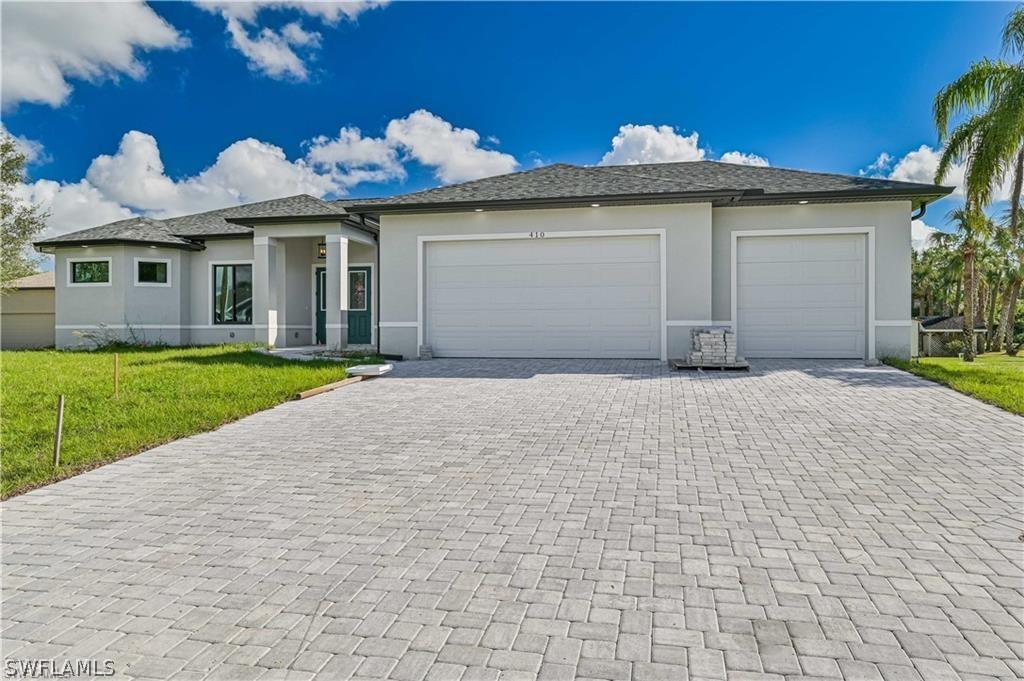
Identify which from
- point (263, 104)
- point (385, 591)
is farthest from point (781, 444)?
point (263, 104)

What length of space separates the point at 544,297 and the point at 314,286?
29.0 ft

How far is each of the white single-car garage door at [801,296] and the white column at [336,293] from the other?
10.4 m

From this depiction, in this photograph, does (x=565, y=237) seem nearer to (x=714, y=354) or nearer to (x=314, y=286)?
(x=714, y=354)

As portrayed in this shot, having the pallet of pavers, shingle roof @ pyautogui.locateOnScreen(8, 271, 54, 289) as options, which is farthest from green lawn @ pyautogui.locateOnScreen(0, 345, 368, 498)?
shingle roof @ pyautogui.locateOnScreen(8, 271, 54, 289)

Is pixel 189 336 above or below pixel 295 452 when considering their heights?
above

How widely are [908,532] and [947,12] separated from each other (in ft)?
47.2

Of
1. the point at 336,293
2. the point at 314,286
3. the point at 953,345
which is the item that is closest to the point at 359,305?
the point at 314,286

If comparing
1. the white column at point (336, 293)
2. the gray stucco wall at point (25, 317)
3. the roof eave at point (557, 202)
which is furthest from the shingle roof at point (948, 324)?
A: the gray stucco wall at point (25, 317)

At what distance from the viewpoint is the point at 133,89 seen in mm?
17562

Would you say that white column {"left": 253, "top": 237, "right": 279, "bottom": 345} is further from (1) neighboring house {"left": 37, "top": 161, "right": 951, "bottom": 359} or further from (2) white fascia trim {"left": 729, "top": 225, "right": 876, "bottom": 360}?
(2) white fascia trim {"left": 729, "top": 225, "right": 876, "bottom": 360}

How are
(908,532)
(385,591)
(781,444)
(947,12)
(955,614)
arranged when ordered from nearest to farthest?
(955,614) → (385,591) → (908,532) → (781,444) → (947,12)

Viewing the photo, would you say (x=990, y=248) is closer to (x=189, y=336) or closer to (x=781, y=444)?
(x=781, y=444)

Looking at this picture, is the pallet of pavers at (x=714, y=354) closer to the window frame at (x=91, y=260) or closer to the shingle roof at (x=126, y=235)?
the shingle roof at (x=126, y=235)

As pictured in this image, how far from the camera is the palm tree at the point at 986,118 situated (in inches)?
531
